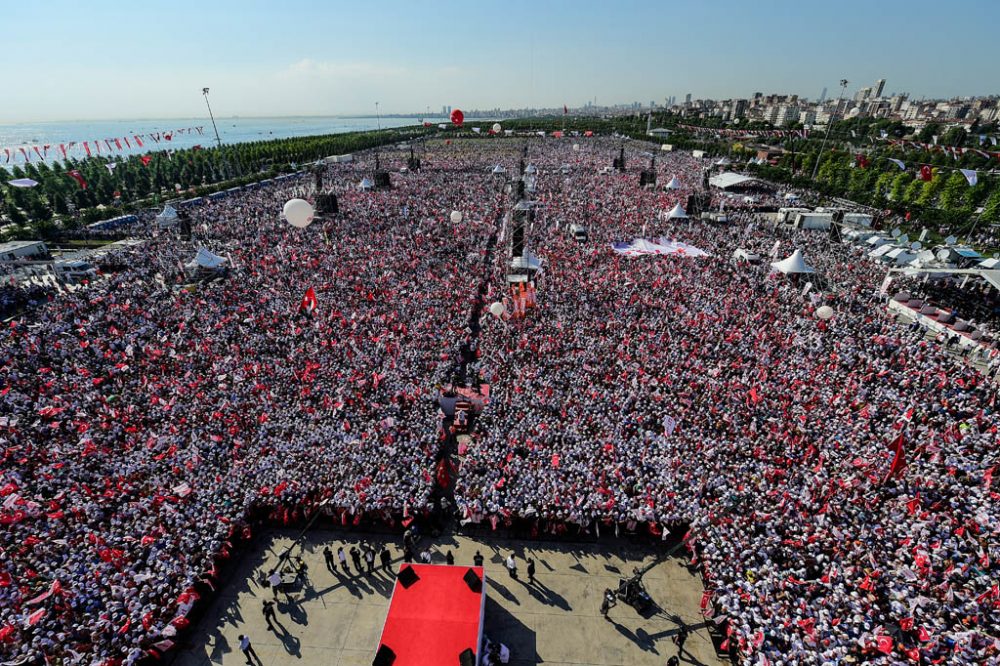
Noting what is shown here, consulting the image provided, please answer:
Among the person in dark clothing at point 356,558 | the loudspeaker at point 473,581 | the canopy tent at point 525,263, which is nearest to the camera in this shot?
the loudspeaker at point 473,581

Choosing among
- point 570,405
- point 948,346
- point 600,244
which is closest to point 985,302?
point 948,346

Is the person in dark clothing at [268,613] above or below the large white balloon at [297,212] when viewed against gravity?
below

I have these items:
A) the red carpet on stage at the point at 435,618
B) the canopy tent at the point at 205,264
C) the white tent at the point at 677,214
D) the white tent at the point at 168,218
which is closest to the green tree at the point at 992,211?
the white tent at the point at 677,214

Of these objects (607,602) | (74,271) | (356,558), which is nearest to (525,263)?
(356,558)

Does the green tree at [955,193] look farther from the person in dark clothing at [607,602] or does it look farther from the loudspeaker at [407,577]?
the loudspeaker at [407,577]

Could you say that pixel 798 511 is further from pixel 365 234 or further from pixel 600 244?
pixel 365 234

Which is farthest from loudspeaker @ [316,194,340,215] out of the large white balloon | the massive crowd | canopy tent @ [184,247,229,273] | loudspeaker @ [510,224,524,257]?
loudspeaker @ [510,224,524,257]
